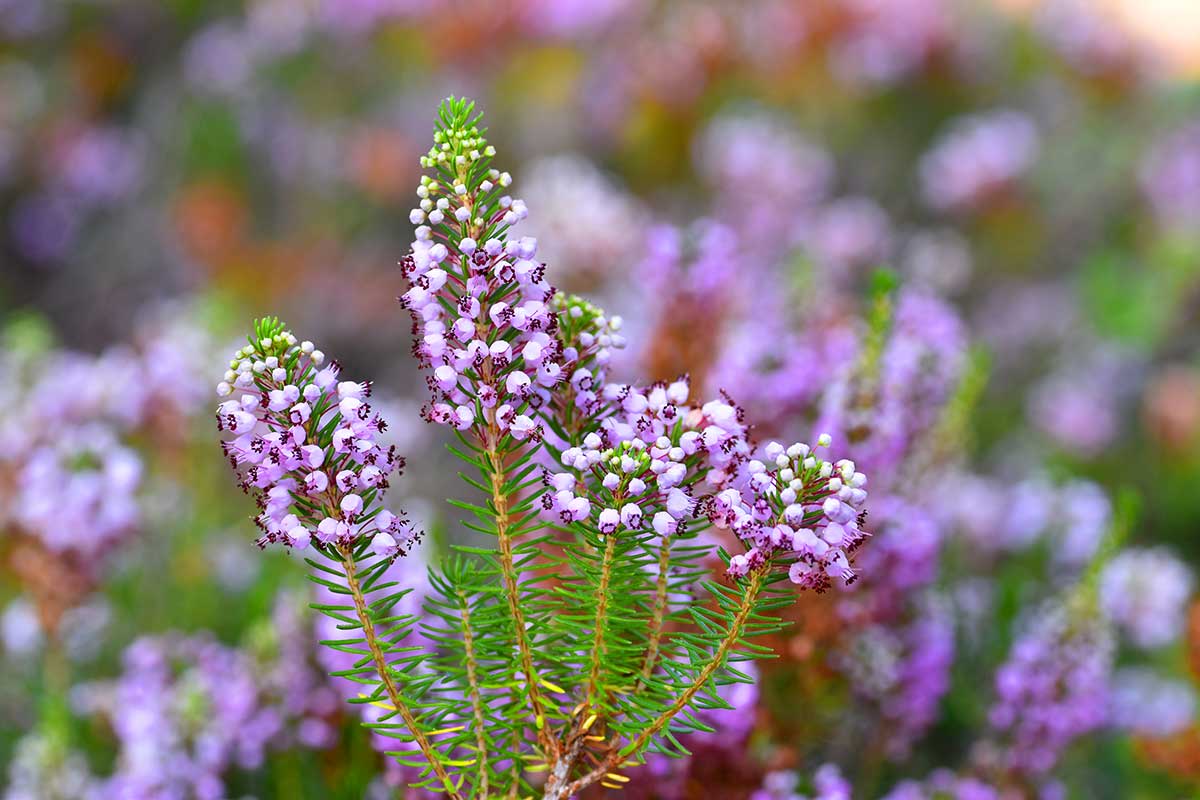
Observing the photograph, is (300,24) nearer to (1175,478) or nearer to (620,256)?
(620,256)

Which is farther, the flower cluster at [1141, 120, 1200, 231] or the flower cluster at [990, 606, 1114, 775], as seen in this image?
the flower cluster at [1141, 120, 1200, 231]

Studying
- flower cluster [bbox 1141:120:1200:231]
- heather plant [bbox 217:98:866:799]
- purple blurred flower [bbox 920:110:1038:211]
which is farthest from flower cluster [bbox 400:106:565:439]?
flower cluster [bbox 1141:120:1200:231]

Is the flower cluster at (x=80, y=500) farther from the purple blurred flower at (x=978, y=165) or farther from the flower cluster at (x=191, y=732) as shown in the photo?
the purple blurred flower at (x=978, y=165)

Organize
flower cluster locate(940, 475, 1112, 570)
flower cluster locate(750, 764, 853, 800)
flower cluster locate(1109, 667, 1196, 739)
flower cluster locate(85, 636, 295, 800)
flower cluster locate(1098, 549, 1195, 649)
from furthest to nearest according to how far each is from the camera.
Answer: flower cluster locate(940, 475, 1112, 570) < flower cluster locate(1098, 549, 1195, 649) < flower cluster locate(1109, 667, 1196, 739) < flower cluster locate(85, 636, 295, 800) < flower cluster locate(750, 764, 853, 800)

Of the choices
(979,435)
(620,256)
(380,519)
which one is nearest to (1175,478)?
(979,435)

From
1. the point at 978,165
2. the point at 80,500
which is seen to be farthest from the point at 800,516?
the point at 978,165

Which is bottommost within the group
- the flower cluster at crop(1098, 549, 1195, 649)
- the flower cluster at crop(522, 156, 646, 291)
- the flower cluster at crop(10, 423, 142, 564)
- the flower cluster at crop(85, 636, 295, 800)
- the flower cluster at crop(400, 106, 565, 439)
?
the flower cluster at crop(85, 636, 295, 800)

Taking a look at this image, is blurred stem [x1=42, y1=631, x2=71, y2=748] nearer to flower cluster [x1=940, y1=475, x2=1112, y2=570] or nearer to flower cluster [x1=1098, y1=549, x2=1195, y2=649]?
flower cluster [x1=940, y1=475, x2=1112, y2=570]
